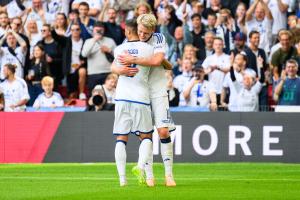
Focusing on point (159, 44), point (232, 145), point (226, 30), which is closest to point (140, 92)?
point (159, 44)

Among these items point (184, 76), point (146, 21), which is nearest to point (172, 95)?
→ point (184, 76)

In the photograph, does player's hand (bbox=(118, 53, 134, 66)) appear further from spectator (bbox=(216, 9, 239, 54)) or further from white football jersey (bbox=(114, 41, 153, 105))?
spectator (bbox=(216, 9, 239, 54))

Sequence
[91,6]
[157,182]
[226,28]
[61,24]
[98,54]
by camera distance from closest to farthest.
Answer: [157,182], [98,54], [226,28], [61,24], [91,6]

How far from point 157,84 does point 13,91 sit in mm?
9807

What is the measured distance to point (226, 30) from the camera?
80.4ft

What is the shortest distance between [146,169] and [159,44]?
1.76 m

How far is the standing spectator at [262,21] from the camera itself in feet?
80.3

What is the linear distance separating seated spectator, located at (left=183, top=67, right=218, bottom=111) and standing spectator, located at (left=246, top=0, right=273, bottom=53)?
2441 millimetres

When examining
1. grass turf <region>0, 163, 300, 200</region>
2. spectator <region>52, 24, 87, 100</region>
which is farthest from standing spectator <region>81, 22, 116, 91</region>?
grass turf <region>0, 163, 300, 200</region>

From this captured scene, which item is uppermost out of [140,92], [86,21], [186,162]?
[86,21]

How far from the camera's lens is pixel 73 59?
2509 cm

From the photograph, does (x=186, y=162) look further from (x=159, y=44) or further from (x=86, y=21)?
(x=159, y=44)

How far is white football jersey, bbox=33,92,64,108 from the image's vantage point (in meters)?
23.2

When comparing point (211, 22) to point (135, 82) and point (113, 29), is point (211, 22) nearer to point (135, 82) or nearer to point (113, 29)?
point (113, 29)
